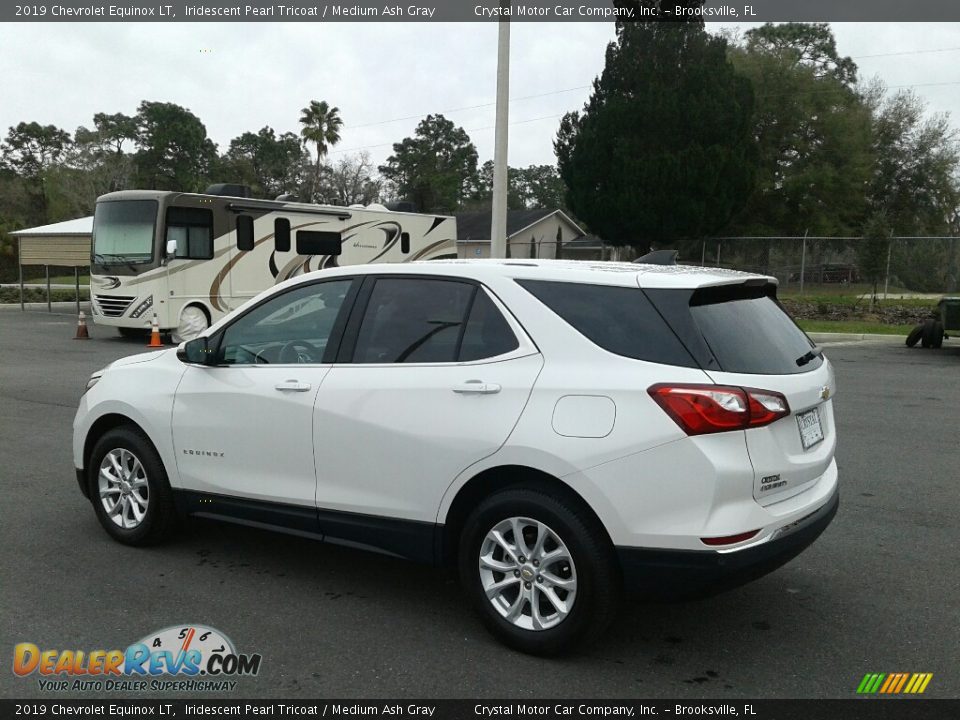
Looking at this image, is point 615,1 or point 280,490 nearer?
point 280,490

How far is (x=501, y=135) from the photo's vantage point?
16.4m

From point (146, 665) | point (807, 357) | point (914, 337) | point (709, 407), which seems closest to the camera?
point (709, 407)

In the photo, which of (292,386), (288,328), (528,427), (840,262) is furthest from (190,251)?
(840,262)

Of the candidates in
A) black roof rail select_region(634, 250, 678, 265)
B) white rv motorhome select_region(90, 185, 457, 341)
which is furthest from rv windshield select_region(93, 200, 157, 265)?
black roof rail select_region(634, 250, 678, 265)

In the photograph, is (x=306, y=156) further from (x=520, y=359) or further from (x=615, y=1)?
(x=520, y=359)

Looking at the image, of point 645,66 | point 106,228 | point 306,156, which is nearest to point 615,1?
point 645,66

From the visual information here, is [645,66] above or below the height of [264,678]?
above

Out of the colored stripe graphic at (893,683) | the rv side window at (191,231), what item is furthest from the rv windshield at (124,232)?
the colored stripe graphic at (893,683)

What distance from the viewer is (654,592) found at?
3.66 m

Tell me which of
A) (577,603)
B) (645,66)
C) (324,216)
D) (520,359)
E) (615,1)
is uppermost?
(615,1)

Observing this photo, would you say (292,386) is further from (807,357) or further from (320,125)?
(320,125)

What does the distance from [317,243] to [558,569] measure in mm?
18754
